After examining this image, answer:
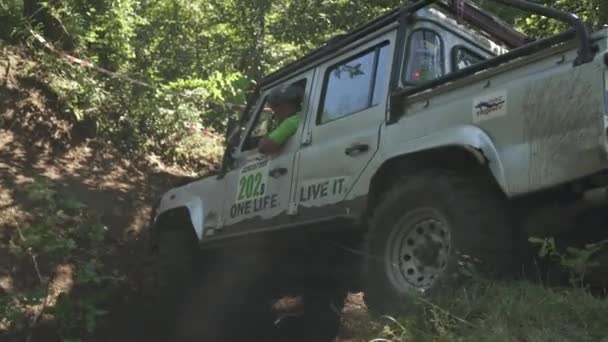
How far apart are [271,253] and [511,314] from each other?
8.75ft

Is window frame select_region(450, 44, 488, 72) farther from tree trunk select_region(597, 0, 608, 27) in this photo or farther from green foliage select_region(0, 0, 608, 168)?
tree trunk select_region(597, 0, 608, 27)

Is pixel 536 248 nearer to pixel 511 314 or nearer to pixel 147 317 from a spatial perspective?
pixel 511 314

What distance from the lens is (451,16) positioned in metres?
5.08

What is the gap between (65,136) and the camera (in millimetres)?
8555

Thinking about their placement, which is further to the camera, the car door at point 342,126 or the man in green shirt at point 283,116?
the man in green shirt at point 283,116

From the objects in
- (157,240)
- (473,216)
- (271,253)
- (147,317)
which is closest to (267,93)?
(271,253)

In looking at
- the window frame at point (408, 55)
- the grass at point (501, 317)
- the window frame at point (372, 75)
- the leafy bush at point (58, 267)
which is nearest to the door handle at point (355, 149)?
the window frame at point (372, 75)

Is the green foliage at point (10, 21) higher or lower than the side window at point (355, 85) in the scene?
higher

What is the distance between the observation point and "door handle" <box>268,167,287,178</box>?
535cm

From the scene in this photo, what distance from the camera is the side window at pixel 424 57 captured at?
4.70 metres

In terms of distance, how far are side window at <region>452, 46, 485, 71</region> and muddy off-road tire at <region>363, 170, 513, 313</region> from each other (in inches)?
46.2

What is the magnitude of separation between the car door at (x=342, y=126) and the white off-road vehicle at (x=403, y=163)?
0.04 feet

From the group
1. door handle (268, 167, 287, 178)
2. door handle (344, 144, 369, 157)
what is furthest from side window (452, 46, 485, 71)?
door handle (268, 167, 287, 178)

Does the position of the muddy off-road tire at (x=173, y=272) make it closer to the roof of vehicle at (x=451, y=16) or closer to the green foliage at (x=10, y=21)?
the roof of vehicle at (x=451, y=16)
